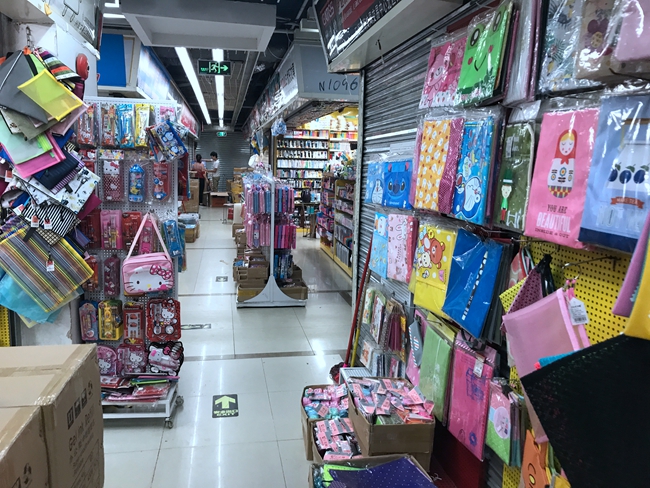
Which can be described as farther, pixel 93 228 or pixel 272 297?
pixel 272 297

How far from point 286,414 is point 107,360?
1395 millimetres

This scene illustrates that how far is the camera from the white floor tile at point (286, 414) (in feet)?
10.4

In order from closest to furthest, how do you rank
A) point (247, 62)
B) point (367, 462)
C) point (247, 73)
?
point (367, 462), point (247, 62), point (247, 73)

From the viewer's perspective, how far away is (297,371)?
4.13m

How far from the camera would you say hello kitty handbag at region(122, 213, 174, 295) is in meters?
3.06

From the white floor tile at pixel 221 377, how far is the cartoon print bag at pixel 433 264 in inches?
80.9

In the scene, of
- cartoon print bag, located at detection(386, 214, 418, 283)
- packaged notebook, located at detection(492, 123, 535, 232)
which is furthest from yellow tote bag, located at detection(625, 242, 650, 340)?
cartoon print bag, located at detection(386, 214, 418, 283)

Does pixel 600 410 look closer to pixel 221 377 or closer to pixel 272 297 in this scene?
pixel 221 377

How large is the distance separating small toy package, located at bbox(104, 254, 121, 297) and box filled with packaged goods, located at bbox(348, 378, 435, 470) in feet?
6.43

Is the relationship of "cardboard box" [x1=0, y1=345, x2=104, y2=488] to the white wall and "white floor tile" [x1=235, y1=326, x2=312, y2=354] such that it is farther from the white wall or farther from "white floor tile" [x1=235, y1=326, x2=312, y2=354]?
"white floor tile" [x1=235, y1=326, x2=312, y2=354]

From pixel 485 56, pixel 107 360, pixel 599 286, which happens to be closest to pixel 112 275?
pixel 107 360

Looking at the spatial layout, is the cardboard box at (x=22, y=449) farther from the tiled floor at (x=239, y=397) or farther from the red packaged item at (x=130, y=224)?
the red packaged item at (x=130, y=224)

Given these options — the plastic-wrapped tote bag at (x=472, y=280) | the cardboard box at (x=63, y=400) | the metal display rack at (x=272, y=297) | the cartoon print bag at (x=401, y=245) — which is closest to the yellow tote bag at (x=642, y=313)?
the plastic-wrapped tote bag at (x=472, y=280)

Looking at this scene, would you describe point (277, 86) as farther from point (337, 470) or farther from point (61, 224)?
point (337, 470)
